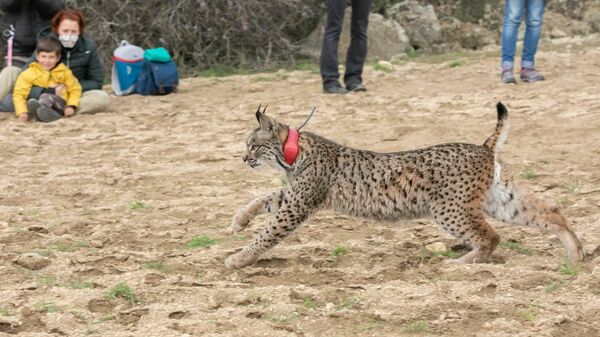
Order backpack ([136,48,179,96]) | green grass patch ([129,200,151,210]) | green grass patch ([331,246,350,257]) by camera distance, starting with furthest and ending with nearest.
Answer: backpack ([136,48,179,96]), green grass patch ([129,200,151,210]), green grass patch ([331,246,350,257])

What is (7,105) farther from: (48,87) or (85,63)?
(85,63)

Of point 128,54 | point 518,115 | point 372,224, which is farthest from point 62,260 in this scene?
point 128,54

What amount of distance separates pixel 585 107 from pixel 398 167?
4054mm

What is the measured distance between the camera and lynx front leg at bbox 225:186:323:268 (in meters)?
4.93

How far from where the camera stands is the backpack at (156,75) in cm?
1062

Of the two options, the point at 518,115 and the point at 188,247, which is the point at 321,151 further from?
the point at 518,115

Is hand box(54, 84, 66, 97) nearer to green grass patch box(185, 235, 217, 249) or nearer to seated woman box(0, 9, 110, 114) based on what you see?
seated woman box(0, 9, 110, 114)


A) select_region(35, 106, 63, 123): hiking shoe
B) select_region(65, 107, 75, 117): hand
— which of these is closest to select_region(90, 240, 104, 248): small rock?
select_region(35, 106, 63, 123): hiking shoe

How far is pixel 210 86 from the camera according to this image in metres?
11.3

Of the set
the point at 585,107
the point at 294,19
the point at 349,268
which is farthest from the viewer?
the point at 294,19

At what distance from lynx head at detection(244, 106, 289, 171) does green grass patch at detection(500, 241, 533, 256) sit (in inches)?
52.7

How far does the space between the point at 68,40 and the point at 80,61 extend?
391mm

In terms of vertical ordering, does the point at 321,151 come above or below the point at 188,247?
above

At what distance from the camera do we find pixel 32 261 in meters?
4.91
